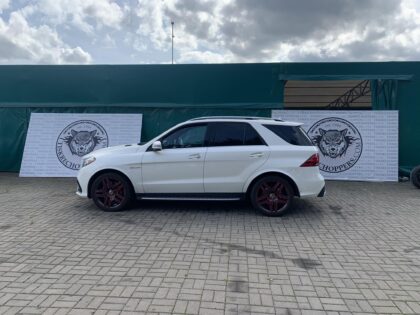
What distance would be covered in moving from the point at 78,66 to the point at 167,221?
22.0ft

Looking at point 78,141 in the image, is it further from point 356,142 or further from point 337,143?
point 356,142

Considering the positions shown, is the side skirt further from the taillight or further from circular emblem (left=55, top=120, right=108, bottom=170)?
circular emblem (left=55, top=120, right=108, bottom=170)

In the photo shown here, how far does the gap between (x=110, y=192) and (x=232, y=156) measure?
2299 millimetres

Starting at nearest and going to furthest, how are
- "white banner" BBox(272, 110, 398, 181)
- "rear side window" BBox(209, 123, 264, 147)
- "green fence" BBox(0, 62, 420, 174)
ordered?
"rear side window" BBox(209, 123, 264, 147), "white banner" BBox(272, 110, 398, 181), "green fence" BBox(0, 62, 420, 174)

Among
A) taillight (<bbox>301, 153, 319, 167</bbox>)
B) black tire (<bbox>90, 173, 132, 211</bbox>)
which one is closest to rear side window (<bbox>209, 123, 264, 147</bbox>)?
taillight (<bbox>301, 153, 319, 167</bbox>)

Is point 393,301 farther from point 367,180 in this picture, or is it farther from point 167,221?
point 367,180

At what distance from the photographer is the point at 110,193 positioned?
262 inches

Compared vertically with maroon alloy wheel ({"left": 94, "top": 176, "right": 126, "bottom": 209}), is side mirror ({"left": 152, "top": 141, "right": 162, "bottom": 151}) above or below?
above

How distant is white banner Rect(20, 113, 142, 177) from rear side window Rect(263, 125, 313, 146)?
4983mm

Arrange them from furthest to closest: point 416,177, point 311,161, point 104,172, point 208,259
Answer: point 416,177 → point 104,172 → point 311,161 → point 208,259

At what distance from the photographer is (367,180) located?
9.64 meters

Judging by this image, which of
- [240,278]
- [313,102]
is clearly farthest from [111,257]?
[313,102]

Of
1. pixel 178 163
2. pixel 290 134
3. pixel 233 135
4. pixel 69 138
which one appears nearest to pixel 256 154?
pixel 233 135

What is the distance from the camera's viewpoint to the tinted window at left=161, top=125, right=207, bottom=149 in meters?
6.56
